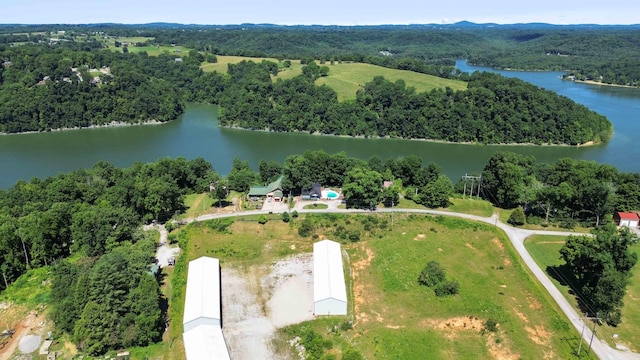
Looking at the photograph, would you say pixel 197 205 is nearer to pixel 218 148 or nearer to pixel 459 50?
pixel 218 148

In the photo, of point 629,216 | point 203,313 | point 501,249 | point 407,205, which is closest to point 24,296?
point 203,313

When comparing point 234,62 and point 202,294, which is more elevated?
point 234,62

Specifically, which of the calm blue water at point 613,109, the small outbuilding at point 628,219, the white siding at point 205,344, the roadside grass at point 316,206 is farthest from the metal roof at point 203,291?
the calm blue water at point 613,109

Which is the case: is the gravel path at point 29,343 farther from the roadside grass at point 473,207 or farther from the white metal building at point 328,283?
the roadside grass at point 473,207

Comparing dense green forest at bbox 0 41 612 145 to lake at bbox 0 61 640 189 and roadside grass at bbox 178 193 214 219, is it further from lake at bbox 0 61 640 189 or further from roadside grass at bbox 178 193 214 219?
roadside grass at bbox 178 193 214 219

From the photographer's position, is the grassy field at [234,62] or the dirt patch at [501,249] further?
the grassy field at [234,62]

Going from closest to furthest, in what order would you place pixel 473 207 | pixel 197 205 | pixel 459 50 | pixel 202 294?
pixel 202 294
pixel 473 207
pixel 197 205
pixel 459 50

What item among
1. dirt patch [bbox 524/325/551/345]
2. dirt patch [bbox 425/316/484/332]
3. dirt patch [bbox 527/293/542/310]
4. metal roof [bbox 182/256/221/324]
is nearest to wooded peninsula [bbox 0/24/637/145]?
dirt patch [bbox 527/293/542/310]
